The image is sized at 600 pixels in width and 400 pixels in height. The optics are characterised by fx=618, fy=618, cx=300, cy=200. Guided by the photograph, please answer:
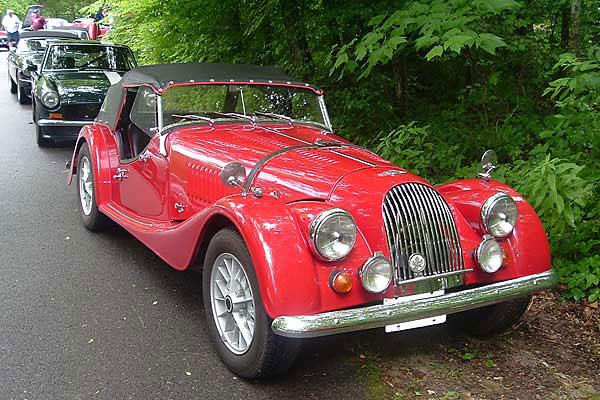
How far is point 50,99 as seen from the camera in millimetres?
9570

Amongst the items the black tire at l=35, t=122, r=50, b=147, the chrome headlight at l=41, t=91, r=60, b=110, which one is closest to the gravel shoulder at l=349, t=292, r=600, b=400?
the chrome headlight at l=41, t=91, r=60, b=110

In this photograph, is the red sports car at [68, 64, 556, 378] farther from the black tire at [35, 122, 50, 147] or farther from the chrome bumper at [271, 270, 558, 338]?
the black tire at [35, 122, 50, 147]

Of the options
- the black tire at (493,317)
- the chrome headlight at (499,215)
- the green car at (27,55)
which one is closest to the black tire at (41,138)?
the green car at (27,55)

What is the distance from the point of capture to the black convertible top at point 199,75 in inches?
198

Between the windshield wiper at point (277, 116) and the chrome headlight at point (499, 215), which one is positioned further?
the windshield wiper at point (277, 116)

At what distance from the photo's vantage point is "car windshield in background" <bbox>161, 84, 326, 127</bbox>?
497 cm

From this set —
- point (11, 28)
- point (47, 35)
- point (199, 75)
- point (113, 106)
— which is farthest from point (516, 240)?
point (11, 28)

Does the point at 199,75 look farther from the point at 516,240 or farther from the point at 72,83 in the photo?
the point at 72,83

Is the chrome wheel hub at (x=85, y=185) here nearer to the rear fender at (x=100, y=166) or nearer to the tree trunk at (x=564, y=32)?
the rear fender at (x=100, y=166)

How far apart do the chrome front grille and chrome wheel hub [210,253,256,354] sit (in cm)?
86

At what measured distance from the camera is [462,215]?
12.7 ft

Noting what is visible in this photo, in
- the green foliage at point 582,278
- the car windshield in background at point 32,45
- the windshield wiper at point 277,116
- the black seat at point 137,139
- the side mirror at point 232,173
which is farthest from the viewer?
the car windshield in background at point 32,45

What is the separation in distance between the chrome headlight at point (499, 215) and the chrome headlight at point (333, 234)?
96cm

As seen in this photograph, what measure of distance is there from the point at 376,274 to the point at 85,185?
4.07 m
